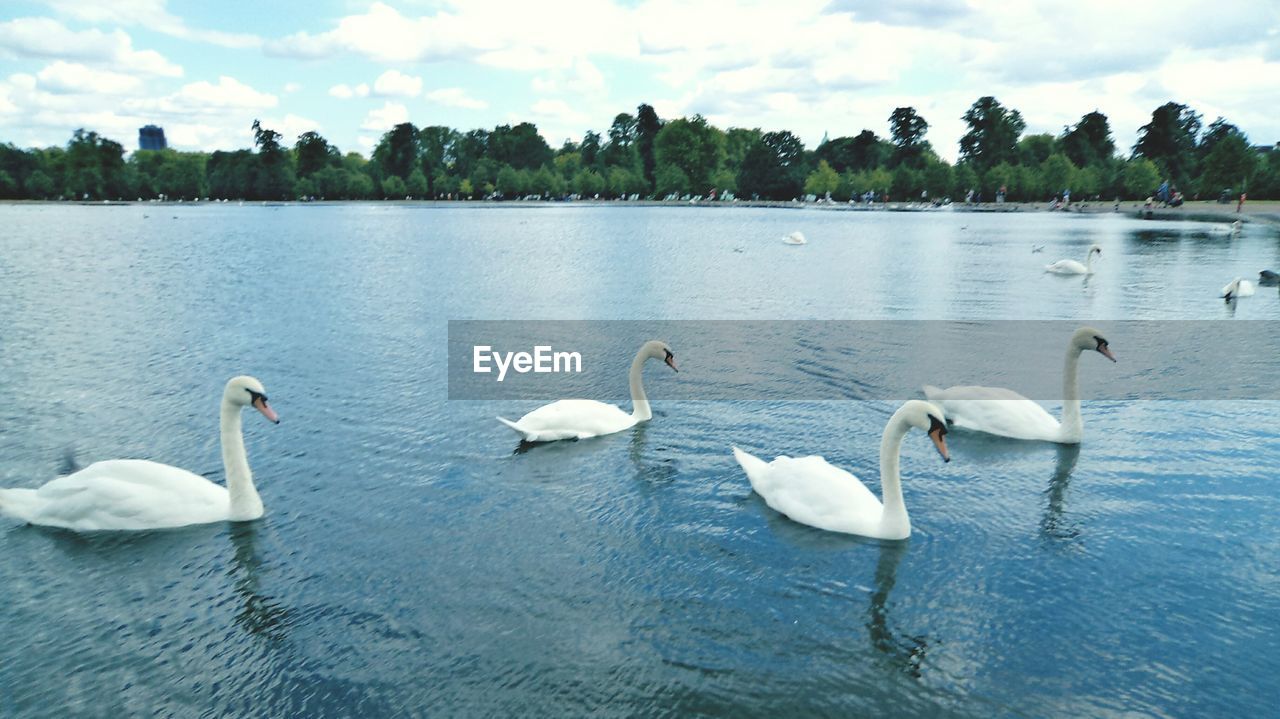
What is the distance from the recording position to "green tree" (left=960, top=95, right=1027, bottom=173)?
505 feet

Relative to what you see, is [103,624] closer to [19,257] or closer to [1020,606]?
[1020,606]

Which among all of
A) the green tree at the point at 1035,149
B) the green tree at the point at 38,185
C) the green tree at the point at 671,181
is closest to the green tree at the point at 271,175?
the green tree at the point at 38,185

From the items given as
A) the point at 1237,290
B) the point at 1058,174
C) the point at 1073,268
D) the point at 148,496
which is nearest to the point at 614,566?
the point at 148,496

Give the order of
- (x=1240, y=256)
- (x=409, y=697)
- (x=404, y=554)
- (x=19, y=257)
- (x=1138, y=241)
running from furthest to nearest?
(x=1138, y=241), (x=19, y=257), (x=1240, y=256), (x=404, y=554), (x=409, y=697)

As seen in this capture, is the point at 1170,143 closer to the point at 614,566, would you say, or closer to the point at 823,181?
the point at 823,181

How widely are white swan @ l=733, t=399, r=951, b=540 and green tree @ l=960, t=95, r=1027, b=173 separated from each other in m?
155

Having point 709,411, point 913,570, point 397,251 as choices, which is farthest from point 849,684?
point 397,251

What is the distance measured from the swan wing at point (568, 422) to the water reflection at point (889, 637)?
5548 mm

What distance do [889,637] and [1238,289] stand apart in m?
27.2

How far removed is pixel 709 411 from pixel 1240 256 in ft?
134

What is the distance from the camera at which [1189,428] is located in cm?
1441

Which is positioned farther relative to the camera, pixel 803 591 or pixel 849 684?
pixel 803 591

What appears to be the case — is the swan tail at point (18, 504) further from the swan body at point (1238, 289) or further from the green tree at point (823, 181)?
the green tree at point (823, 181)

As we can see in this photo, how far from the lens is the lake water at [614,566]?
734 cm
